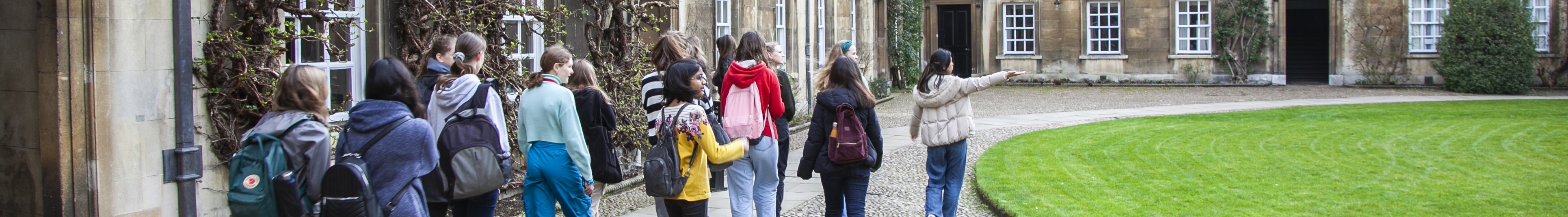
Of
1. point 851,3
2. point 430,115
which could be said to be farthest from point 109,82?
point 851,3

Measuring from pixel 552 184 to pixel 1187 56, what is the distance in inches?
836

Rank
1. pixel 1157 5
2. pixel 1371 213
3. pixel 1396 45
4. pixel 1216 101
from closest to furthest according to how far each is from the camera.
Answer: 1. pixel 1371 213
2. pixel 1216 101
3. pixel 1396 45
4. pixel 1157 5

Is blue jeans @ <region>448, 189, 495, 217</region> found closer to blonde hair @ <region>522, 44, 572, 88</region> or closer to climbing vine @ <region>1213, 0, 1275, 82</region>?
blonde hair @ <region>522, 44, 572, 88</region>

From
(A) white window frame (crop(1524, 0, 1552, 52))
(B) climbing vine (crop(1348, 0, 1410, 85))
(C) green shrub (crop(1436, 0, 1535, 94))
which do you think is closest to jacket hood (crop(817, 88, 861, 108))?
(C) green shrub (crop(1436, 0, 1535, 94))

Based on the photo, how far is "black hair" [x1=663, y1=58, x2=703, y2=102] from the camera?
5.25 metres

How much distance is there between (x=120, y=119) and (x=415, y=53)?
Answer: 186cm

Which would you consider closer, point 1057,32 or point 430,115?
point 430,115

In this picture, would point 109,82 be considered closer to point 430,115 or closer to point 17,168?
point 17,168

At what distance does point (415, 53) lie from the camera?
22.6 ft

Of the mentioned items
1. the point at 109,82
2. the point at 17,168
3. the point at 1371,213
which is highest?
the point at 109,82

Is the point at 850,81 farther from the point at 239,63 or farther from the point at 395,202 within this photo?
the point at 239,63

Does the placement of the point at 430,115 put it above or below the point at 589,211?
above

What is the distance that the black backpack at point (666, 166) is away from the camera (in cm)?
493

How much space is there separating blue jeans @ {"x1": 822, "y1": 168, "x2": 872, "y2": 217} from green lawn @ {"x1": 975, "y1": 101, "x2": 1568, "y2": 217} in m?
1.22
